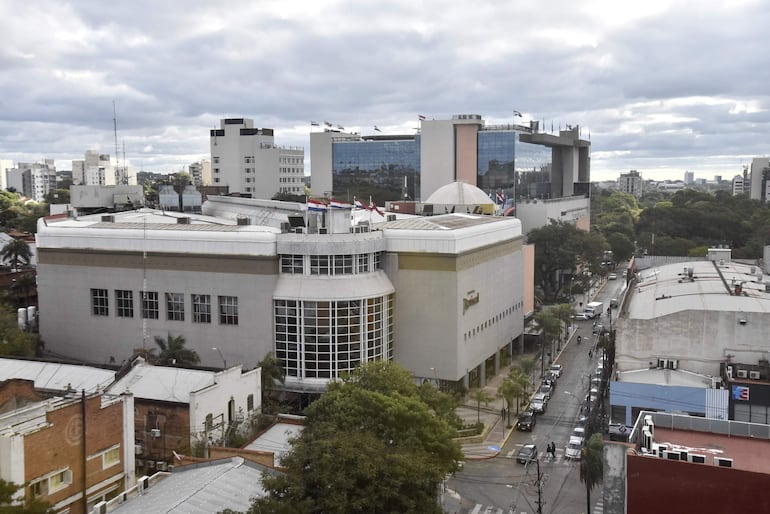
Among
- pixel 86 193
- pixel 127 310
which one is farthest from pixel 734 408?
pixel 86 193

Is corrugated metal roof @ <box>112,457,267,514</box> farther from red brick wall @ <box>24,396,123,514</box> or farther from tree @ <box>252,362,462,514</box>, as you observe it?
red brick wall @ <box>24,396,123,514</box>

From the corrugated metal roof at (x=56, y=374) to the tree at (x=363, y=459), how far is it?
18192mm

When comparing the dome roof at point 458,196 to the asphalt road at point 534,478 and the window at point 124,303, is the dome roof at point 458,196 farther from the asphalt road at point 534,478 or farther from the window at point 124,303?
→ the window at point 124,303

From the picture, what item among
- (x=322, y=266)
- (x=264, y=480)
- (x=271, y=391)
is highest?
(x=322, y=266)

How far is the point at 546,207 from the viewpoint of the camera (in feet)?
457

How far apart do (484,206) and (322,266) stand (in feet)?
173

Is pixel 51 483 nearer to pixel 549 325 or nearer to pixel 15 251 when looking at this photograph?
pixel 549 325

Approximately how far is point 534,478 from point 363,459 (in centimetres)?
2456

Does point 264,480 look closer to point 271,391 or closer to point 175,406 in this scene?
point 175,406

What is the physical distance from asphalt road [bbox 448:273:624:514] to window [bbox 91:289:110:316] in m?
34.5

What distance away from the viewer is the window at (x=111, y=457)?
36312mm

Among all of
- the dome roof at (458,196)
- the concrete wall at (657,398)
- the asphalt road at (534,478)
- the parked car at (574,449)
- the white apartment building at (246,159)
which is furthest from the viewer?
the white apartment building at (246,159)

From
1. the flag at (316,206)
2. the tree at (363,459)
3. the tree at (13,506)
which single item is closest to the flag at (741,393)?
the tree at (363,459)

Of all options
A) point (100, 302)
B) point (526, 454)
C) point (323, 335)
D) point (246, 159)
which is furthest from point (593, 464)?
point (246, 159)
